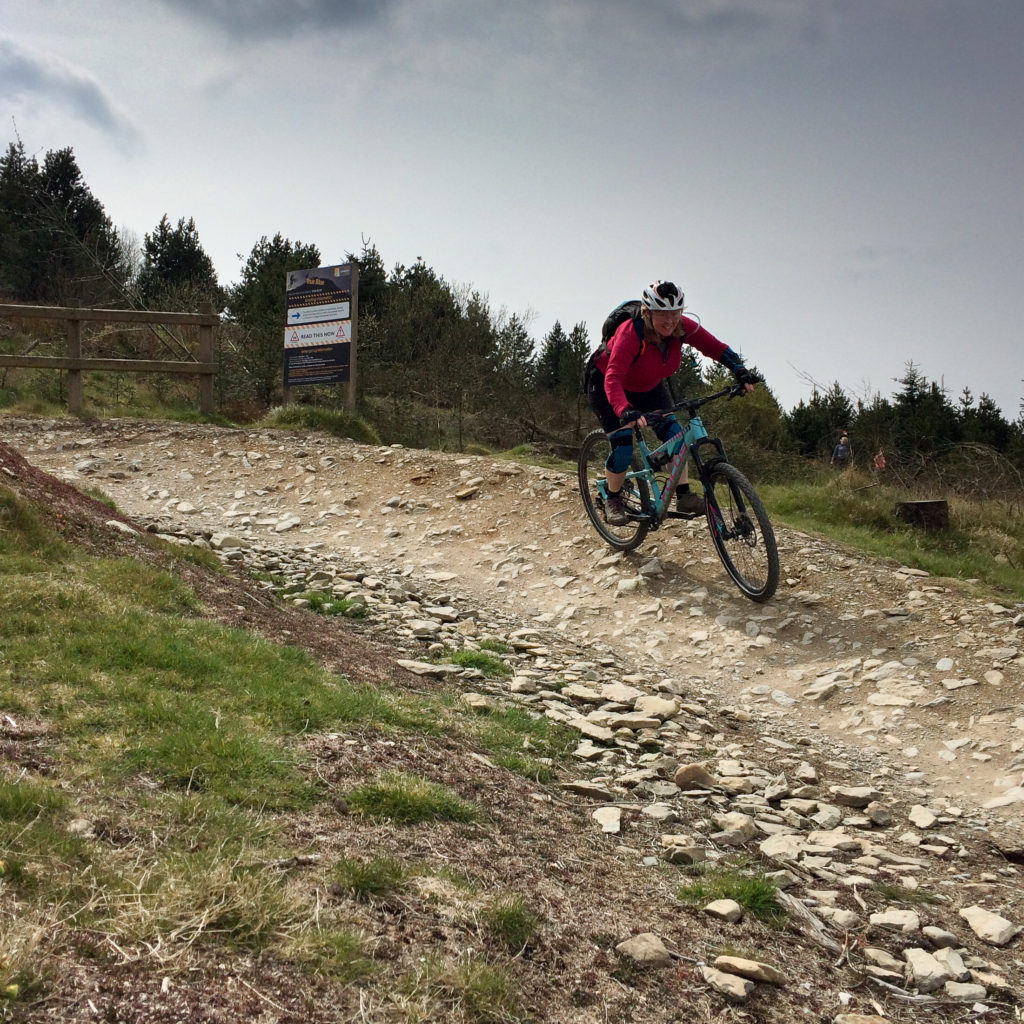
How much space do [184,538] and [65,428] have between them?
6.78 m

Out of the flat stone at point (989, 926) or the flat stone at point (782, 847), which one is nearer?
the flat stone at point (989, 926)

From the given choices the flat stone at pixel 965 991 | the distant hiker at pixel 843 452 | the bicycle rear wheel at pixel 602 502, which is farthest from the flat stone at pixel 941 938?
the distant hiker at pixel 843 452

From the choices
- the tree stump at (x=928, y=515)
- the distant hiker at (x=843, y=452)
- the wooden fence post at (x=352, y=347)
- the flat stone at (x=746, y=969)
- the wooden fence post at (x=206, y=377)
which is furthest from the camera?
the distant hiker at (x=843, y=452)

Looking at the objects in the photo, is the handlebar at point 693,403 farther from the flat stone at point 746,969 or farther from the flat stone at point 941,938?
the flat stone at point 746,969

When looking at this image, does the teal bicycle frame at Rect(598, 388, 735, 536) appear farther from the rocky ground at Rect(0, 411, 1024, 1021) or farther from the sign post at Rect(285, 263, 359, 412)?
the sign post at Rect(285, 263, 359, 412)

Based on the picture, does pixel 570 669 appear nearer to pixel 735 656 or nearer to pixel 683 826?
pixel 735 656

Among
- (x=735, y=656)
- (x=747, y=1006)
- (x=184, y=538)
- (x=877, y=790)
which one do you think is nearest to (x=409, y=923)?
(x=747, y=1006)

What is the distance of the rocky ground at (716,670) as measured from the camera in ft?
12.4

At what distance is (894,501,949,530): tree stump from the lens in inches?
413

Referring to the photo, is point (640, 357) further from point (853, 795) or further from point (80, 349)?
point (80, 349)

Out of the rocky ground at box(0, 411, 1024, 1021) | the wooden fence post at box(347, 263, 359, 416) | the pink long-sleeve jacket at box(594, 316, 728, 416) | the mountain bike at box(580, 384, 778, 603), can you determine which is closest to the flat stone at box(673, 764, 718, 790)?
the rocky ground at box(0, 411, 1024, 1021)

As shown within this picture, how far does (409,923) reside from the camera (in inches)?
100

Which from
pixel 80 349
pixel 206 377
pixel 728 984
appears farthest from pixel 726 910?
pixel 80 349

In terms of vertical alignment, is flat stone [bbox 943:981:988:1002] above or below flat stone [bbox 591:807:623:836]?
below
